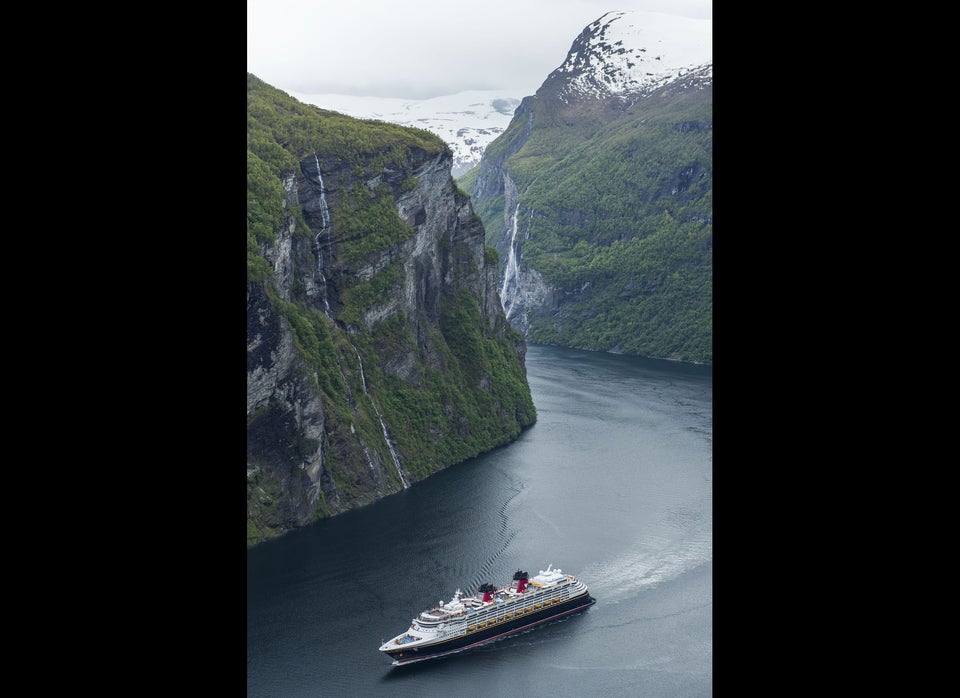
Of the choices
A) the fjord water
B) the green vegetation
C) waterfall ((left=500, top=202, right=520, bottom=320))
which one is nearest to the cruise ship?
the fjord water

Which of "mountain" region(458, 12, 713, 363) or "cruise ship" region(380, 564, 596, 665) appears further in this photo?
"mountain" region(458, 12, 713, 363)

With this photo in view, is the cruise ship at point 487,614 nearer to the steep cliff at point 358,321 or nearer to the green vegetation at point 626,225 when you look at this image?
the steep cliff at point 358,321

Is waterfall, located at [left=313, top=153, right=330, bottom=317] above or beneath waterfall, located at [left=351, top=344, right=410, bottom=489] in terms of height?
above

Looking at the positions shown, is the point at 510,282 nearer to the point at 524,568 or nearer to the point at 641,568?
the point at 524,568

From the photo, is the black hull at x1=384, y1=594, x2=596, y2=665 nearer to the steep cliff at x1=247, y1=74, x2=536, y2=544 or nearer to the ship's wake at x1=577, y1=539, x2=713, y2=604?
the ship's wake at x1=577, y1=539, x2=713, y2=604

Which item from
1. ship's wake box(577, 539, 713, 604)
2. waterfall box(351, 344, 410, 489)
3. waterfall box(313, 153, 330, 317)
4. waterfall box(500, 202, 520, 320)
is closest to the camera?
ship's wake box(577, 539, 713, 604)

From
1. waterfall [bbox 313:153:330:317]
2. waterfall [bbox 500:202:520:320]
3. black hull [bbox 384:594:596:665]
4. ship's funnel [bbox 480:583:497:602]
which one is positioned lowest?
black hull [bbox 384:594:596:665]

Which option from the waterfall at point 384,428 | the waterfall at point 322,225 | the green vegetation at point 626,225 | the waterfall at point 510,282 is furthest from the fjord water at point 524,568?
the waterfall at point 510,282
